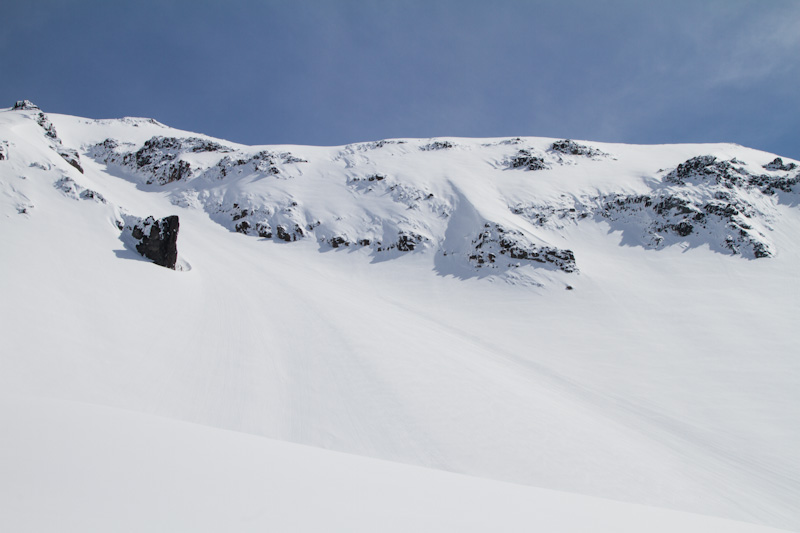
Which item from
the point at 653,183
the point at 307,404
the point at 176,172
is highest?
the point at 653,183

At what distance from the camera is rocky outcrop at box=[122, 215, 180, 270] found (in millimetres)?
14898

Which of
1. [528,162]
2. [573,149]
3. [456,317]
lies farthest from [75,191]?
[573,149]

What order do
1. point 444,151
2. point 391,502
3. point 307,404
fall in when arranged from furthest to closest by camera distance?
point 444,151
point 307,404
point 391,502

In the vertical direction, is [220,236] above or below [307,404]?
above

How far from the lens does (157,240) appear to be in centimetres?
1497

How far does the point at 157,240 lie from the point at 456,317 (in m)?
14.9

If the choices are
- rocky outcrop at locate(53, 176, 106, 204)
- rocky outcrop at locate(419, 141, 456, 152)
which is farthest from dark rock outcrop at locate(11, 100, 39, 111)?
rocky outcrop at locate(419, 141, 456, 152)

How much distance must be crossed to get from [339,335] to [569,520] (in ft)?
38.2

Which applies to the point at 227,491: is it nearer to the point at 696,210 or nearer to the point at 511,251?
the point at 511,251

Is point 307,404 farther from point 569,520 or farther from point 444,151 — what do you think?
point 444,151

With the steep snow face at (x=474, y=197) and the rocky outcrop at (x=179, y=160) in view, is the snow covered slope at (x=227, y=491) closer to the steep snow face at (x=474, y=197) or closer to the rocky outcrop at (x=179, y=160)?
the steep snow face at (x=474, y=197)

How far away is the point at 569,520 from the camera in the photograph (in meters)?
2.13

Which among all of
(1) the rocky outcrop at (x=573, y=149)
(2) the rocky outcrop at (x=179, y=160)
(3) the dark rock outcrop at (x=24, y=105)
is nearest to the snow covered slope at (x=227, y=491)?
(2) the rocky outcrop at (x=179, y=160)

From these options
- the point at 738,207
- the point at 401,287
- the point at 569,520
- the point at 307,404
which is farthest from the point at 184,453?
the point at 738,207
